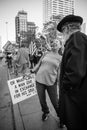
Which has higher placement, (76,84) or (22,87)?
(76,84)

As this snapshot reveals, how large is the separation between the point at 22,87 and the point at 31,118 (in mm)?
796

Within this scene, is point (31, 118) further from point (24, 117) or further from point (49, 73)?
point (49, 73)

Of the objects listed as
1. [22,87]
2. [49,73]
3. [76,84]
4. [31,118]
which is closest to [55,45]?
[49,73]

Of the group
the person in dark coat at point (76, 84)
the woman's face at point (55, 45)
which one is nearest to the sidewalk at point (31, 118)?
the person in dark coat at point (76, 84)

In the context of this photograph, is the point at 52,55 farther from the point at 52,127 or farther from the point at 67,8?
the point at 67,8

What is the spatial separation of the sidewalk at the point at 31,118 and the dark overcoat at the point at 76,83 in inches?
55.5

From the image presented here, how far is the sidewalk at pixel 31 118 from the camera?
9.23 feet

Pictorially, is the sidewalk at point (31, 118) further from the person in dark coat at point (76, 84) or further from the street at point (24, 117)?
the person in dark coat at point (76, 84)

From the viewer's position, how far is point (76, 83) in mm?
1427

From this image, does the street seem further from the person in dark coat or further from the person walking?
the person in dark coat

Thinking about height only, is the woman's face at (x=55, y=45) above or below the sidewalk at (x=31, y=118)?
above

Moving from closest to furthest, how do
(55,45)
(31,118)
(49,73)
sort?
1. (49,73)
2. (55,45)
3. (31,118)

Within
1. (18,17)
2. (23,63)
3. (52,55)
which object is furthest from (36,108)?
(18,17)

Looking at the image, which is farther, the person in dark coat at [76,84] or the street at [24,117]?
the street at [24,117]
